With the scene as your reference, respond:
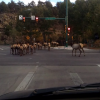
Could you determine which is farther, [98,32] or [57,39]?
[57,39]

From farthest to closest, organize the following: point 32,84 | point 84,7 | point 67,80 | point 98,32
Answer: point 84,7 → point 98,32 → point 67,80 → point 32,84

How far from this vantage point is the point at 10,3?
128125 mm

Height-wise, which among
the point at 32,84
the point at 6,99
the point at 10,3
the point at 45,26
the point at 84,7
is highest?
the point at 10,3

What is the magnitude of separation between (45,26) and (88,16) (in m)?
13.2

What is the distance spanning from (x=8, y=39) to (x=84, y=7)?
3576cm

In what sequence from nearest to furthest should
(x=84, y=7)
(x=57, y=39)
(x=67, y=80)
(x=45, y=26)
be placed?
(x=67, y=80) < (x=84, y=7) < (x=45, y=26) < (x=57, y=39)

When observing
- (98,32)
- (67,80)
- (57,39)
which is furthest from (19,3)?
(67,80)

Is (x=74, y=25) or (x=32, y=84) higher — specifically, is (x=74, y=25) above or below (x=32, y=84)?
above

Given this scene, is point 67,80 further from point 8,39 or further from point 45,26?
point 8,39

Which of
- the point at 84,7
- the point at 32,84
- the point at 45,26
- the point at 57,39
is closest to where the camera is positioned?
the point at 32,84

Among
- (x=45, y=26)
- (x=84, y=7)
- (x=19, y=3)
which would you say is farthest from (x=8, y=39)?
(x=19, y=3)

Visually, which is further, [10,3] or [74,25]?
[10,3]

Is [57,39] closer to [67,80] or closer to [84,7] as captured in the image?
[84,7]

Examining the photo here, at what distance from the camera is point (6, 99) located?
10.8ft
